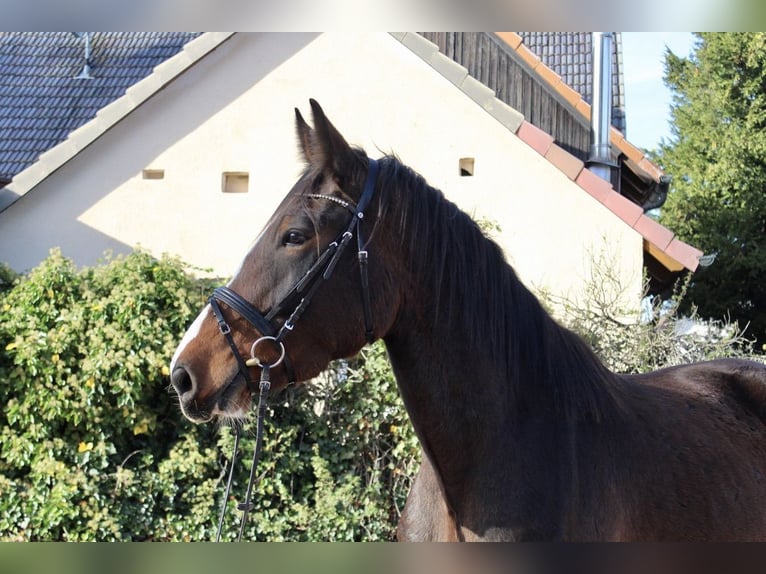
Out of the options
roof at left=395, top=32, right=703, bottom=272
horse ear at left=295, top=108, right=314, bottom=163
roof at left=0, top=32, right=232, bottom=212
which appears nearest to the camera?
Result: horse ear at left=295, top=108, right=314, bottom=163

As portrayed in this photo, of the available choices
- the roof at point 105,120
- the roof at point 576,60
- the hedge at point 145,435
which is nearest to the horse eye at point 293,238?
the hedge at point 145,435

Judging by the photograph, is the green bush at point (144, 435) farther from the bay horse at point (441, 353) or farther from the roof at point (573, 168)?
the roof at point (573, 168)

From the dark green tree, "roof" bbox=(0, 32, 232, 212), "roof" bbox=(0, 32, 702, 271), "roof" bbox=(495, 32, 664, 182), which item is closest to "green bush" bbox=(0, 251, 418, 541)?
"roof" bbox=(0, 32, 702, 271)

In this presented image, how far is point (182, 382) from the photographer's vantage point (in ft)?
8.46

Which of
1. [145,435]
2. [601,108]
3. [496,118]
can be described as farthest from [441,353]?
[601,108]

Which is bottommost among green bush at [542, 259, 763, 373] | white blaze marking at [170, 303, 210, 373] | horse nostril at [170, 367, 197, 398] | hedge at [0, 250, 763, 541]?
hedge at [0, 250, 763, 541]

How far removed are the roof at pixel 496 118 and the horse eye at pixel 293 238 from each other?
726cm

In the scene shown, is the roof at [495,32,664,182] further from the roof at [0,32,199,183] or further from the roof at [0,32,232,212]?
the roof at [0,32,199,183]

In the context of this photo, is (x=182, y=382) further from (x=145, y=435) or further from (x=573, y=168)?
(x=573, y=168)

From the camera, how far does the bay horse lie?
2605 millimetres

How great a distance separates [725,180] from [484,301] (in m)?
20.5

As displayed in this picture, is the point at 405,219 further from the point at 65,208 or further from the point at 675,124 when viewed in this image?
the point at 675,124

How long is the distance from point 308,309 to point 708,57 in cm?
2020

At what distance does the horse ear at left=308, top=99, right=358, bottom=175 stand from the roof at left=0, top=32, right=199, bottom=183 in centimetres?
1424
